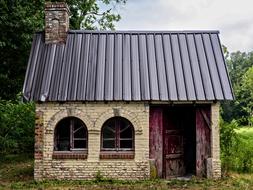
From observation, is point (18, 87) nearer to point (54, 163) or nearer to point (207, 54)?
point (54, 163)

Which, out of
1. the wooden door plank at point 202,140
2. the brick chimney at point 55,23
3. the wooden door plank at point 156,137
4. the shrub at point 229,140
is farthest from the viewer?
the shrub at point 229,140

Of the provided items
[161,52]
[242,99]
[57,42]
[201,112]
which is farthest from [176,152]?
[242,99]

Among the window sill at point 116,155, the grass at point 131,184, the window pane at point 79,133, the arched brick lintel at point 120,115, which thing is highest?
the arched brick lintel at point 120,115

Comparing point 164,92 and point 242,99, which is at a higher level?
point 242,99

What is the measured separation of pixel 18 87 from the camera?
65.6 feet

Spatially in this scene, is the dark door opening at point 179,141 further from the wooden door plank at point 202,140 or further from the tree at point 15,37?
the tree at point 15,37

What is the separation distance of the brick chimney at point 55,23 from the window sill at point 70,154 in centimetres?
420

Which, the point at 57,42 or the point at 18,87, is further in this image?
the point at 18,87

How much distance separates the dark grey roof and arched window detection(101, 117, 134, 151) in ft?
2.95

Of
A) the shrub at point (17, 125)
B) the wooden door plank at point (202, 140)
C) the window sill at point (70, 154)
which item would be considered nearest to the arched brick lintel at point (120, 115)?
the window sill at point (70, 154)

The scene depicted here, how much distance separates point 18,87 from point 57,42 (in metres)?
5.59

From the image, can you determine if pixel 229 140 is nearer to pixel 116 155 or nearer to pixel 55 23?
pixel 116 155

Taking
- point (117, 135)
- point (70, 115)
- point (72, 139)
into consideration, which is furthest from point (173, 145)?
point (70, 115)

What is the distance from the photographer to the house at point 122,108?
44.9ft
